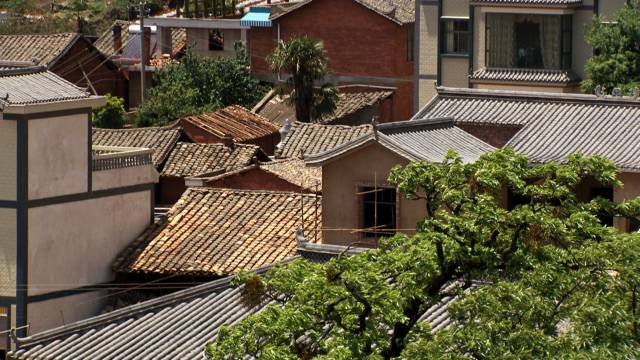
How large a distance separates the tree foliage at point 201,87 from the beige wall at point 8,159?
2709 cm

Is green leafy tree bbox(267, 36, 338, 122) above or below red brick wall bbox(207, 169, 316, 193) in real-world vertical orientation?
above

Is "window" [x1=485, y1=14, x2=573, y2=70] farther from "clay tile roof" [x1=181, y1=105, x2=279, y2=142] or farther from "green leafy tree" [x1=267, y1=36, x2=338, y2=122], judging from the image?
"clay tile roof" [x1=181, y1=105, x2=279, y2=142]

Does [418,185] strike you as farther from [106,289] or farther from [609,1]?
[609,1]

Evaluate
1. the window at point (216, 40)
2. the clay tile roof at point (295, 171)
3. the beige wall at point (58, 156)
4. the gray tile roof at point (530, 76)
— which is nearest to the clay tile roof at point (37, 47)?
the window at point (216, 40)

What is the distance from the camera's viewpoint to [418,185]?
20422mm

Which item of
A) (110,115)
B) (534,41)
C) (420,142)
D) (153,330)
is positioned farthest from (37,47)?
(153,330)

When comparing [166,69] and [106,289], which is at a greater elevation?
[166,69]

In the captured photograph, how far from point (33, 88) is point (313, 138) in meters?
14.7

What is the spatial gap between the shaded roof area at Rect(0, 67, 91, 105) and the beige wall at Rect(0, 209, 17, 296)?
2322 mm

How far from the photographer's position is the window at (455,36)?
58.8 metres

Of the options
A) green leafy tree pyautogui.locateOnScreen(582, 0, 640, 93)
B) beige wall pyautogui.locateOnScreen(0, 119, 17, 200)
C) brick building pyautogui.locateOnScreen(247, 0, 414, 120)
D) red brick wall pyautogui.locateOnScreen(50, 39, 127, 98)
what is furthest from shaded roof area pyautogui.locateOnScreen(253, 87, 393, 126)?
beige wall pyautogui.locateOnScreen(0, 119, 17, 200)

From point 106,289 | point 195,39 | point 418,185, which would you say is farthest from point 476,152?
point 195,39

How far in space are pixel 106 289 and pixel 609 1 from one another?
901 inches

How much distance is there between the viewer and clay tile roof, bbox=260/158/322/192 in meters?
44.8
